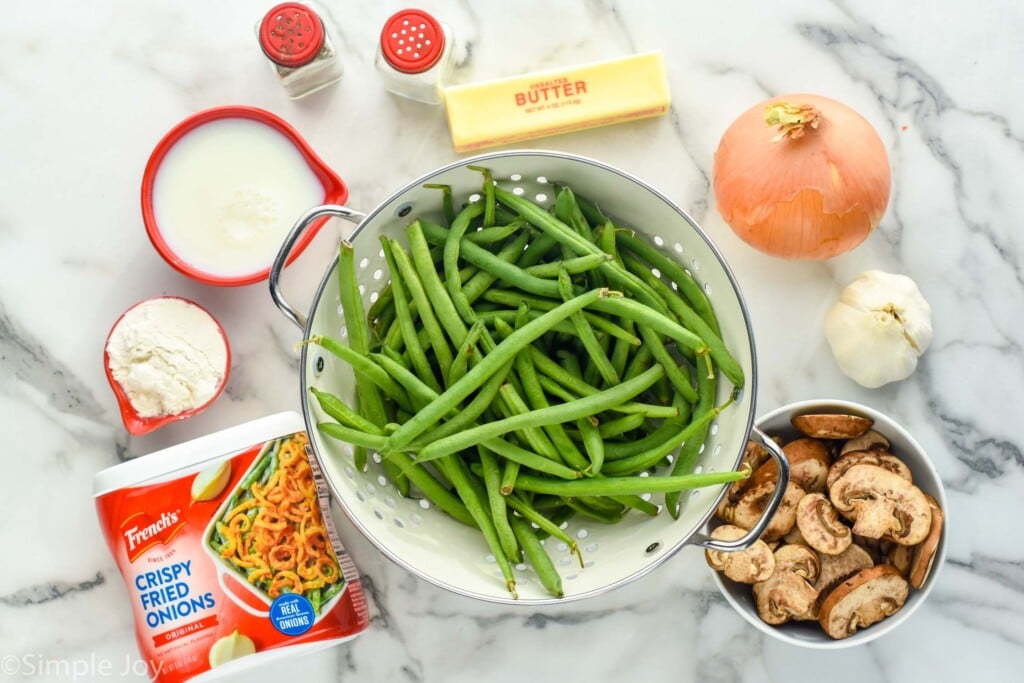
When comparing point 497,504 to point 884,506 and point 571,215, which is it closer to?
point 571,215

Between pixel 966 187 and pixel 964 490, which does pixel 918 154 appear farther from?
pixel 964 490

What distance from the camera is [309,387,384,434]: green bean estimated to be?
3.58ft

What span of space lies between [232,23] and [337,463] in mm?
709

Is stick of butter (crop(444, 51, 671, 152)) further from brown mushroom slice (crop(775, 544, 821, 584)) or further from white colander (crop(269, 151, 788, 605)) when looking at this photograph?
brown mushroom slice (crop(775, 544, 821, 584))

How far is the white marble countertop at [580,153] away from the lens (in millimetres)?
1316

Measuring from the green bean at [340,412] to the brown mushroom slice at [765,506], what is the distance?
1.68 ft

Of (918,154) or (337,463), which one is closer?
(337,463)

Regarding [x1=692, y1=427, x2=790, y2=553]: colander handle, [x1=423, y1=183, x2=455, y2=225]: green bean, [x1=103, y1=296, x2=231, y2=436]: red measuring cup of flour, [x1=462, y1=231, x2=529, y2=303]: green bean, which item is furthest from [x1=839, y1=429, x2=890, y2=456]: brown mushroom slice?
[x1=103, y1=296, x2=231, y2=436]: red measuring cup of flour

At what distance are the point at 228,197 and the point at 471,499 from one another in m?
0.57

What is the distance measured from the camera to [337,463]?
44.9 inches

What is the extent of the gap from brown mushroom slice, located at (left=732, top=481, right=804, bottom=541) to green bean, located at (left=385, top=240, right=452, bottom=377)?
0.45m

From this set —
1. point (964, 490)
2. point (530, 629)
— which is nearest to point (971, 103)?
point (964, 490)

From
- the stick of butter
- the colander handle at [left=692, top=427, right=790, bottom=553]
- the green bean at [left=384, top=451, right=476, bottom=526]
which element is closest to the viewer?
the colander handle at [left=692, top=427, right=790, bottom=553]

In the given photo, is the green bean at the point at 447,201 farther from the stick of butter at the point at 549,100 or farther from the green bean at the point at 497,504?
the green bean at the point at 497,504
